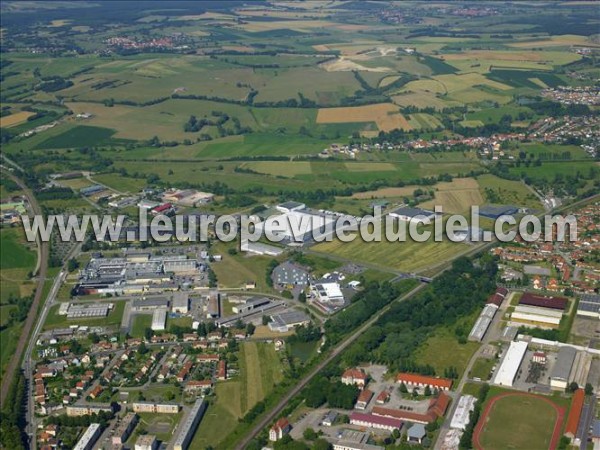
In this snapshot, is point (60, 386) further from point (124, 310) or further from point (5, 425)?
point (124, 310)

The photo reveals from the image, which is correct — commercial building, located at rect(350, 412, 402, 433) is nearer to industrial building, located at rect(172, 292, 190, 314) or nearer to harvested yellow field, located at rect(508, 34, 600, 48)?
industrial building, located at rect(172, 292, 190, 314)

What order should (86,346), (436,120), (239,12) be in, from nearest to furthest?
(86,346) < (436,120) < (239,12)

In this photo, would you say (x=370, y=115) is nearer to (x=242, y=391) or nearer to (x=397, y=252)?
(x=397, y=252)

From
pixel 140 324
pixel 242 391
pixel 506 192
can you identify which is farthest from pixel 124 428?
pixel 506 192

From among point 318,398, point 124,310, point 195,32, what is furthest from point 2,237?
point 195,32

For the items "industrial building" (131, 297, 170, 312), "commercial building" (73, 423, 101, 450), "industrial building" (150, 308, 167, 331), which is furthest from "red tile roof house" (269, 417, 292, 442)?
"industrial building" (131, 297, 170, 312)

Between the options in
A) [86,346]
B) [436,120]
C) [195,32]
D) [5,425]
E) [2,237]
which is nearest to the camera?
[5,425]
